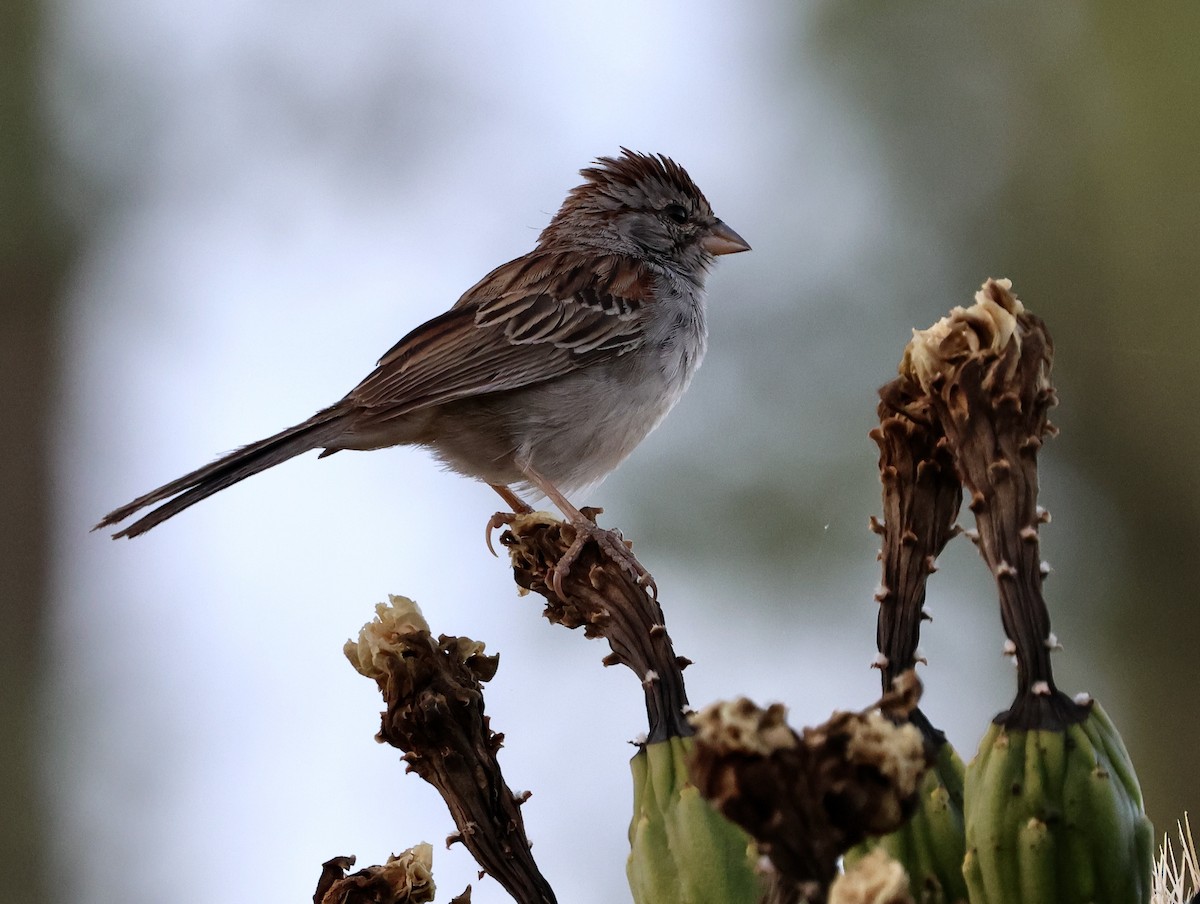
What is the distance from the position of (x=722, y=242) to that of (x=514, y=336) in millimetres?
1089

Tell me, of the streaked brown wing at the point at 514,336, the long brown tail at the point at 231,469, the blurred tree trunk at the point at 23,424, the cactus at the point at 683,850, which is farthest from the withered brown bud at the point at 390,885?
the blurred tree trunk at the point at 23,424

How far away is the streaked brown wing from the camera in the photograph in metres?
4.09

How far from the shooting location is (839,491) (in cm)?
625

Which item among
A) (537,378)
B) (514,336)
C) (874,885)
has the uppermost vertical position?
(514,336)

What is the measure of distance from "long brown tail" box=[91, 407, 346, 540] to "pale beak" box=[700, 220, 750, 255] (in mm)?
1711

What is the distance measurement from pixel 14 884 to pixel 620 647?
15.6 feet

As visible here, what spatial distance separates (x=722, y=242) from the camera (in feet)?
16.6

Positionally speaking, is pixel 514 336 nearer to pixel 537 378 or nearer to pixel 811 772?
pixel 537 378

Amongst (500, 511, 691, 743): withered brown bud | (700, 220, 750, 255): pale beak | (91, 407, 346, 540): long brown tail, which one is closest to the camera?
(500, 511, 691, 743): withered brown bud

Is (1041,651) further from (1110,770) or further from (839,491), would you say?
(839,491)

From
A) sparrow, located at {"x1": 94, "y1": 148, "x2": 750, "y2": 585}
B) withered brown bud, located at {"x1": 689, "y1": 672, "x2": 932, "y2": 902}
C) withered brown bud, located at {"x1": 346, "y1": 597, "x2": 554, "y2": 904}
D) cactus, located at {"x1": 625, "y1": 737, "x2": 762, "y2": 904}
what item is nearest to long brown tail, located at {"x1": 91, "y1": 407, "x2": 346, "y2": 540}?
sparrow, located at {"x1": 94, "y1": 148, "x2": 750, "y2": 585}

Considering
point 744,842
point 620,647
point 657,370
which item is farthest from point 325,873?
point 657,370

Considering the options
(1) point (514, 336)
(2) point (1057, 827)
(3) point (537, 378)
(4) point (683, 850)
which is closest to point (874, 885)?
(2) point (1057, 827)

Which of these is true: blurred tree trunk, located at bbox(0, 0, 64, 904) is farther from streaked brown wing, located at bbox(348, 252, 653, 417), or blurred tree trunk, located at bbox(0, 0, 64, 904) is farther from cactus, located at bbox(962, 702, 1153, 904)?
cactus, located at bbox(962, 702, 1153, 904)
